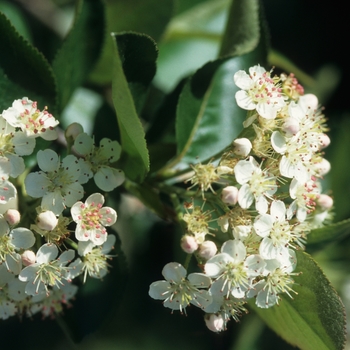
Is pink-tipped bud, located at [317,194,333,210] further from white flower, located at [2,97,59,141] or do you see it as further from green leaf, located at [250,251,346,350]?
white flower, located at [2,97,59,141]

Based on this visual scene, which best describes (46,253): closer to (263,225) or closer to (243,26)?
(263,225)

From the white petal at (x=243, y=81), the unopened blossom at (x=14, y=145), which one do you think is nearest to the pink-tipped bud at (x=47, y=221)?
the unopened blossom at (x=14, y=145)

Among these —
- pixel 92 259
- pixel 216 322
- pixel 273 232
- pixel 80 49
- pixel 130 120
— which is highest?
pixel 130 120

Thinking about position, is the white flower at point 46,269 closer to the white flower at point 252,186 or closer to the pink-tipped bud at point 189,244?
the pink-tipped bud at point 189,244

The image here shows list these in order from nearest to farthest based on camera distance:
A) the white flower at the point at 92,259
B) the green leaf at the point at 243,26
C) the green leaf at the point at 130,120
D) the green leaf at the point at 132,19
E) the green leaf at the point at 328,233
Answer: the green leaf at the point at 130,120 < the white flower at the point at 92,259 < the green leaf at the point at 328,233 < the green leaf at the point at 243,26 < the green leaf at the point at 132,19

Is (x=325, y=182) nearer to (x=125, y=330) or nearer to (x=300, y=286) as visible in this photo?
(x=300, y=286)

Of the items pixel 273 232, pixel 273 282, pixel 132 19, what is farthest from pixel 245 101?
pixel 132 19

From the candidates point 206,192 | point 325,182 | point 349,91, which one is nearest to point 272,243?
point 206,192
